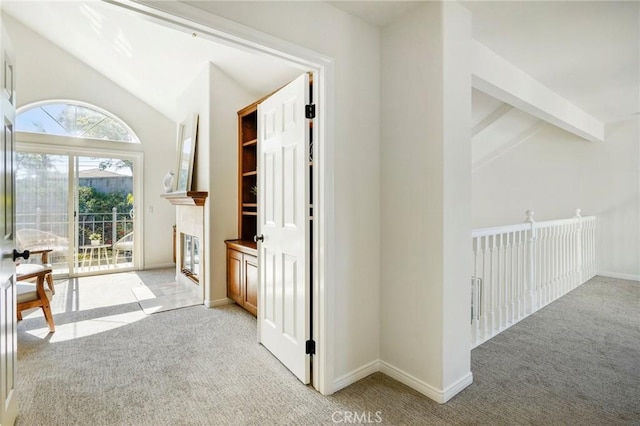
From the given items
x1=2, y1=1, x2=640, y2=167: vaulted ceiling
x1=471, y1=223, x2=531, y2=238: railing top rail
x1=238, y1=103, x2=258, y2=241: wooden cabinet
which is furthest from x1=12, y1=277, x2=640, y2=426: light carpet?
x1=2, y1=1, x2=640, y2=167: vaulted ceiling

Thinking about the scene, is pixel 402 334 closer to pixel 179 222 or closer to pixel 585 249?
pixel 179 222

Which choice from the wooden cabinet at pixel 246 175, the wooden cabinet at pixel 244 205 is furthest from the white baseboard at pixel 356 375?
the wooden cabinet at pixel 246 175

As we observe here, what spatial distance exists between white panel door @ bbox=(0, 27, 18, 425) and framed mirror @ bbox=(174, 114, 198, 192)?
231cm

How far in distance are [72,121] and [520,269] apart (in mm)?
6609

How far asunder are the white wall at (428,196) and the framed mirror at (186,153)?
2.83 metres

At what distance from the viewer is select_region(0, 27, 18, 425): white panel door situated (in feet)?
4.83

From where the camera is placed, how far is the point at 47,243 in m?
4.79

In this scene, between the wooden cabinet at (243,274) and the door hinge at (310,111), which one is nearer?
the door hinge at (310,111)

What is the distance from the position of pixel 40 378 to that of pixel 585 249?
21.4 ft

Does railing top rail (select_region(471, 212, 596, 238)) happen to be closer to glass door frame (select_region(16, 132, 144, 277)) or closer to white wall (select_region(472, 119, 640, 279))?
white wall (select_region(472, 119, 640, 279))

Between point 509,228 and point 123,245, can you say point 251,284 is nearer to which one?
point 509,228

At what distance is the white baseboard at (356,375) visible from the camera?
2035 millimetres

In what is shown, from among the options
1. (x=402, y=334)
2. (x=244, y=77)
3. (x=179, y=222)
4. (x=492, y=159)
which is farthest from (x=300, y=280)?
(x=492, y=159)

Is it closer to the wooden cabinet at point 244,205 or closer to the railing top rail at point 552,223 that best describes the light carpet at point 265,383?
the wooden cabinet at point 244,205
